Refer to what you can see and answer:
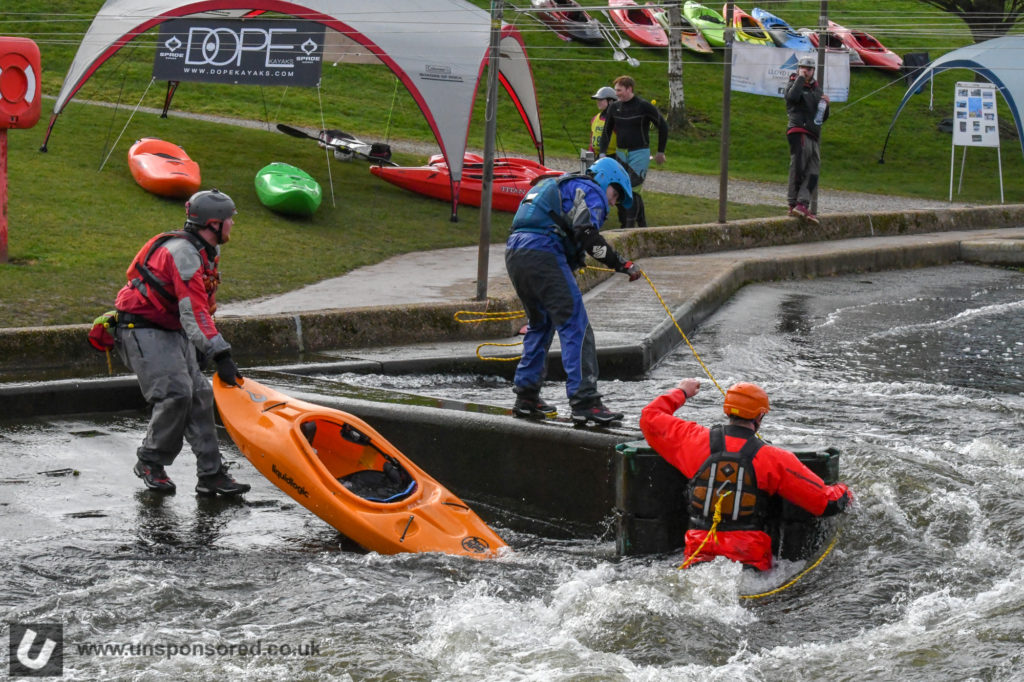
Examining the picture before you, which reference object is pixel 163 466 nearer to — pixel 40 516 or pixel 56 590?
pixel 40 516

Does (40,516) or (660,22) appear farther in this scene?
(660,22)

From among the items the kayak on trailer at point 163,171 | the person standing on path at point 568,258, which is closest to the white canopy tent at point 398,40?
the kayak on trailer at point 163,171

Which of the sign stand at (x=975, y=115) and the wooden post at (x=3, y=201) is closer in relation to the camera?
the wooden post at (x=3, y=201)

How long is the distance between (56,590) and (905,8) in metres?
34.3

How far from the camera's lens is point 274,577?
19.9 feet

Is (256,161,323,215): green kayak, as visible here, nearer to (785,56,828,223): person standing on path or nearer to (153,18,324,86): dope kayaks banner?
(153,18,324,86): dope kayaks banner

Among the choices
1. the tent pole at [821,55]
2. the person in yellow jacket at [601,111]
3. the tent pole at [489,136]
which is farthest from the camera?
the tent pole at [821,55]

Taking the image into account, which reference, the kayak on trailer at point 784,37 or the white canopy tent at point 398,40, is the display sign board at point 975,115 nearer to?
the kayak on trailer at point 784,37

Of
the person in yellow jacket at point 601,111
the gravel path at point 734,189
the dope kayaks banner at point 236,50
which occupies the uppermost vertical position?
the dope kayaks banner at point 236,50

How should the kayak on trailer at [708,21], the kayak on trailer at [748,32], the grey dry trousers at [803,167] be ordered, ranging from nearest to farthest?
the grey dry trousers at [803,167]
the kayak on trailer at [748,32]
the kayak on trailer at [708,21]

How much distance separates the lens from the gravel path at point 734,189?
63.1ft

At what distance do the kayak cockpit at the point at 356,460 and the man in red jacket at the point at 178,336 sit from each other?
0.56 m

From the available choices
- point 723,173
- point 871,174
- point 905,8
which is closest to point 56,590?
point 723,173

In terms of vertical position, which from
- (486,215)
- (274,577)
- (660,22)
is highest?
(660,22)
